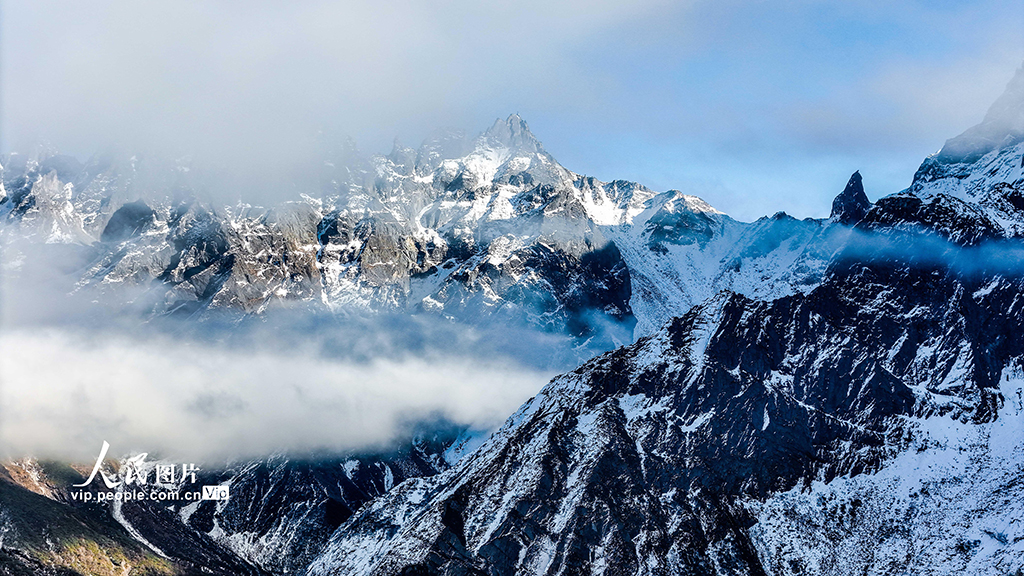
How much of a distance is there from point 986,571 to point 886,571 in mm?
21880

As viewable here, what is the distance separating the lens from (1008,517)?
195m

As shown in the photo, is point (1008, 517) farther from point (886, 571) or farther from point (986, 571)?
point (886, 571)

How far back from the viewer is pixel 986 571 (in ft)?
605

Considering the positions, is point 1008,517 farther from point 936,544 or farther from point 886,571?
point 886,571

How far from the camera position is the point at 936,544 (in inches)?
7820

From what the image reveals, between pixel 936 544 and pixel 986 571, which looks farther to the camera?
pixel 936 544

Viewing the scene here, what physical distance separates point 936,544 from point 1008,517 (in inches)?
695

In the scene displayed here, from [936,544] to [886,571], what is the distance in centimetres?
1420

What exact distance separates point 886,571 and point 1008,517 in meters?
31.6

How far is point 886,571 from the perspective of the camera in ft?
649

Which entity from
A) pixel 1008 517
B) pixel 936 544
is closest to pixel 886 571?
pixel 936 544

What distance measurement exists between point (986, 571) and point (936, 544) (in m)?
14.8

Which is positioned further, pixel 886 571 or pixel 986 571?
pixel 886 571
